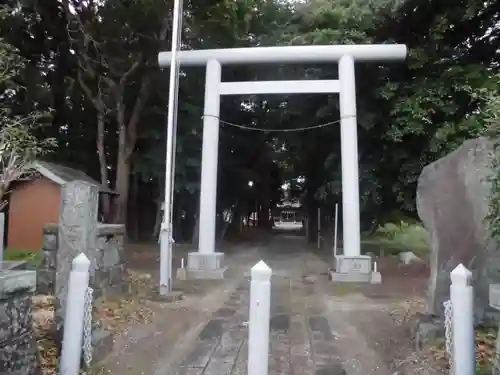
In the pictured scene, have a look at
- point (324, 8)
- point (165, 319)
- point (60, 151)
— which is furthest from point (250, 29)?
point (165, 319)

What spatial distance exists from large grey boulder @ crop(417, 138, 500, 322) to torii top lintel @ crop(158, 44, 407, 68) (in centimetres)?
632

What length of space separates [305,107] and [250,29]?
3322mm

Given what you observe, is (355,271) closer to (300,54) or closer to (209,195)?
(209,195)

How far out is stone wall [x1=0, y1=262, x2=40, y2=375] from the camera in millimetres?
3016

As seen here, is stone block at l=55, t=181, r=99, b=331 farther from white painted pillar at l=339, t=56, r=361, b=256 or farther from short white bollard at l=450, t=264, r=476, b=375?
white painted pillar at l=339, t=56, r=361, b=256

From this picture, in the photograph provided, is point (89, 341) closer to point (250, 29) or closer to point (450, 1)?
point (450, 1)

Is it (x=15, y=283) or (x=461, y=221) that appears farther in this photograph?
(x=461, y=221)

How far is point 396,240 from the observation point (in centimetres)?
2280

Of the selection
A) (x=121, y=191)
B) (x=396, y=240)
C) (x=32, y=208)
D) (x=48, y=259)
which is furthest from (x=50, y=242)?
(x=396, y=240)

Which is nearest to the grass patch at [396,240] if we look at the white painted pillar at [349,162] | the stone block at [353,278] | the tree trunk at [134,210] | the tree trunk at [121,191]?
the white painted pillar at [349,162]

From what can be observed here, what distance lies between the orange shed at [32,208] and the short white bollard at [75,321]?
33.7 ft

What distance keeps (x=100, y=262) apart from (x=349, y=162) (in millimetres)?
6168

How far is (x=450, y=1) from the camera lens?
11.8 metres

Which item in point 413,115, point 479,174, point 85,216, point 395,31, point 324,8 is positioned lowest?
point 85,216
